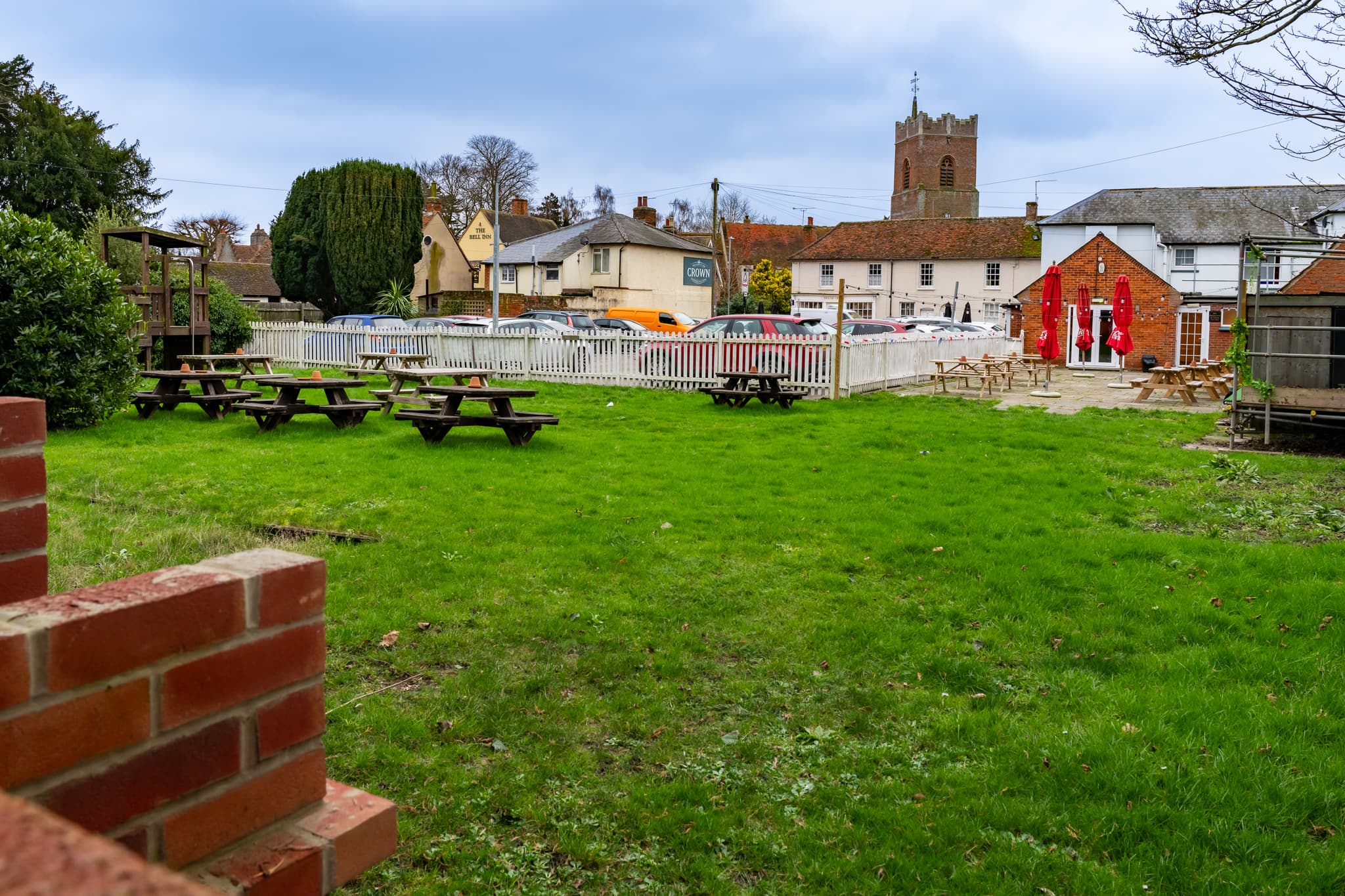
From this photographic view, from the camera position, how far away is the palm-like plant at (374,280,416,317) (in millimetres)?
47844

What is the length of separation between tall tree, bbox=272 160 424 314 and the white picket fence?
2326 centimetres

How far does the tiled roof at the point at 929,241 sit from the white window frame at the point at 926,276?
0.57 meters

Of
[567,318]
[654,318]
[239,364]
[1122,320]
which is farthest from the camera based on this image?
[654,318]

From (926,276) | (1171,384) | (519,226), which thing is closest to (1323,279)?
(1171,384)

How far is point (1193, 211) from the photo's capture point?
42125 millimetres

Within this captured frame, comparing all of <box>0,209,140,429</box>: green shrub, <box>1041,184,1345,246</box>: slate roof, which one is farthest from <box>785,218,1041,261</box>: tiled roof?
<box>0,209,140,429</box>: green shrub

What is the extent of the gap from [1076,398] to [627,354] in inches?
367

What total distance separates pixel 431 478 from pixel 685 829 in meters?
6.55

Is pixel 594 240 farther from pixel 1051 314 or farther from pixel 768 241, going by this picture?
pixel 1051 314

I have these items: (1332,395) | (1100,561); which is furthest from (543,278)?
(1100,561)

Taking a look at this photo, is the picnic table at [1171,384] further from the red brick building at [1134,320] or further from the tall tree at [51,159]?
the tall tree at [51,159]

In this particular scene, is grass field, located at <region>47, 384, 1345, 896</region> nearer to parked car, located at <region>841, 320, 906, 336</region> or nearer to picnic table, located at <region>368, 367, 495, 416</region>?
picnic table, located at <region>368, 367, 495, 416</region>

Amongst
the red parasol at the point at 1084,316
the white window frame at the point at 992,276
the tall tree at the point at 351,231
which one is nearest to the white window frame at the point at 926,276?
the white window frame at the point at 992,276

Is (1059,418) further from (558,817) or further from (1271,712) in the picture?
(558,817)
